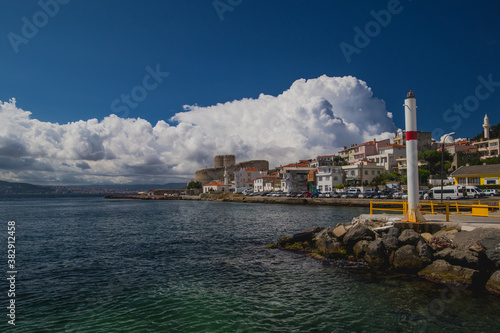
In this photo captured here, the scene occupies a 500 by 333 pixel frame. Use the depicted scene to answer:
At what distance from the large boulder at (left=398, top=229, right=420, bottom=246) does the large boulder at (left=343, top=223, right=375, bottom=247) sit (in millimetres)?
2005

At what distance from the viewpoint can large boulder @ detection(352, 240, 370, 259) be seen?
49.1 ft

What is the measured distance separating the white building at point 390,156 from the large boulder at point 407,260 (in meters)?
69.4

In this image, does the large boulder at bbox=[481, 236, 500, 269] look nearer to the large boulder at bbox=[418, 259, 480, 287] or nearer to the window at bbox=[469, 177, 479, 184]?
the large boulder at bbox=[418, 259, 480, 287]

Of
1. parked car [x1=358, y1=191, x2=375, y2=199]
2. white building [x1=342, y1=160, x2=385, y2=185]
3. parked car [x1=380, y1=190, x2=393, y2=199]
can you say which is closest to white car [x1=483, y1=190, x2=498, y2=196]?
parked car [x1=380, y1=190, x2=393, y2=199]

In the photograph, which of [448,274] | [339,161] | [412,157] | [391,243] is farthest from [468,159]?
[448,274]

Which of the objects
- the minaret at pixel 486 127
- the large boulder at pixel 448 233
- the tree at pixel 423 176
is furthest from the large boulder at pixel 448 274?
the minaret at pixel 486 127

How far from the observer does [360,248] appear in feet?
49.6

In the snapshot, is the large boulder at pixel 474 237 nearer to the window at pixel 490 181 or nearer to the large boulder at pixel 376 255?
the large boulder at pixel 376 255

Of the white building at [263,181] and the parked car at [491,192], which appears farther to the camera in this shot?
the white building at [263,181]

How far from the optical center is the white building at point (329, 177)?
246 feet

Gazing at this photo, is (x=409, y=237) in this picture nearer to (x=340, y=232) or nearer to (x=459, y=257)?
Result: (x=459, y=257)

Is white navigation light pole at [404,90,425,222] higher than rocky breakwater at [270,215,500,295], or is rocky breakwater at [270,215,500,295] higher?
white navigation light pole at [404,90,425,222]

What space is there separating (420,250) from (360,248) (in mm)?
2828

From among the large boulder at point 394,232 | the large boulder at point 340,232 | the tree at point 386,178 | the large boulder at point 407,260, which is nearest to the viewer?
the large boulder at point 407,260
